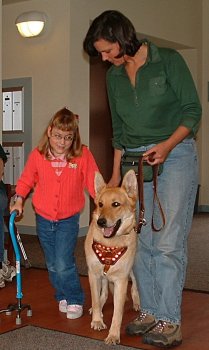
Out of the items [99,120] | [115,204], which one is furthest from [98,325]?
[99,120]

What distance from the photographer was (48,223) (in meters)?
3.07

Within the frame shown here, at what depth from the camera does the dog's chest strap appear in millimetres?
2691

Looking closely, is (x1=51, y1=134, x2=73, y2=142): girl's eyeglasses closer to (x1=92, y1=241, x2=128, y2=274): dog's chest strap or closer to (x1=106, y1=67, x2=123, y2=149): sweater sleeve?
(x1=106, y1=67, x2=123, y2=149): sweater sleeve

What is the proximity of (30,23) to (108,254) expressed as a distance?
11.7 ft

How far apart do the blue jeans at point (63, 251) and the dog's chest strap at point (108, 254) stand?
0.37 m

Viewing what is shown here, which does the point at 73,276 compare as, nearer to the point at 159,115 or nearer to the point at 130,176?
the point at 130,176

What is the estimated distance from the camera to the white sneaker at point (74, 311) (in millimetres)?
3018

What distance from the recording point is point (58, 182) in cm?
304

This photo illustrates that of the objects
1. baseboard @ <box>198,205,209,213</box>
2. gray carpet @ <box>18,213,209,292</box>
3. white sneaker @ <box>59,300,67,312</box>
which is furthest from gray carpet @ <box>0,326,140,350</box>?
baseboard @ <box>198,205,209,213</box>

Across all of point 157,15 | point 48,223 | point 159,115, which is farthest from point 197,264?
point 157,15

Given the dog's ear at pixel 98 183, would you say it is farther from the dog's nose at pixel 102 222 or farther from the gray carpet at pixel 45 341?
the gray carpet at pixel 45 341

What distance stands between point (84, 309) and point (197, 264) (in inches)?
59.7

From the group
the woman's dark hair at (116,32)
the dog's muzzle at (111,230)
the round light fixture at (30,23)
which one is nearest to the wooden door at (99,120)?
the round light fixture at (30,23)

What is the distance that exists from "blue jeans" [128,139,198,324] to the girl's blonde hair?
511 mm
